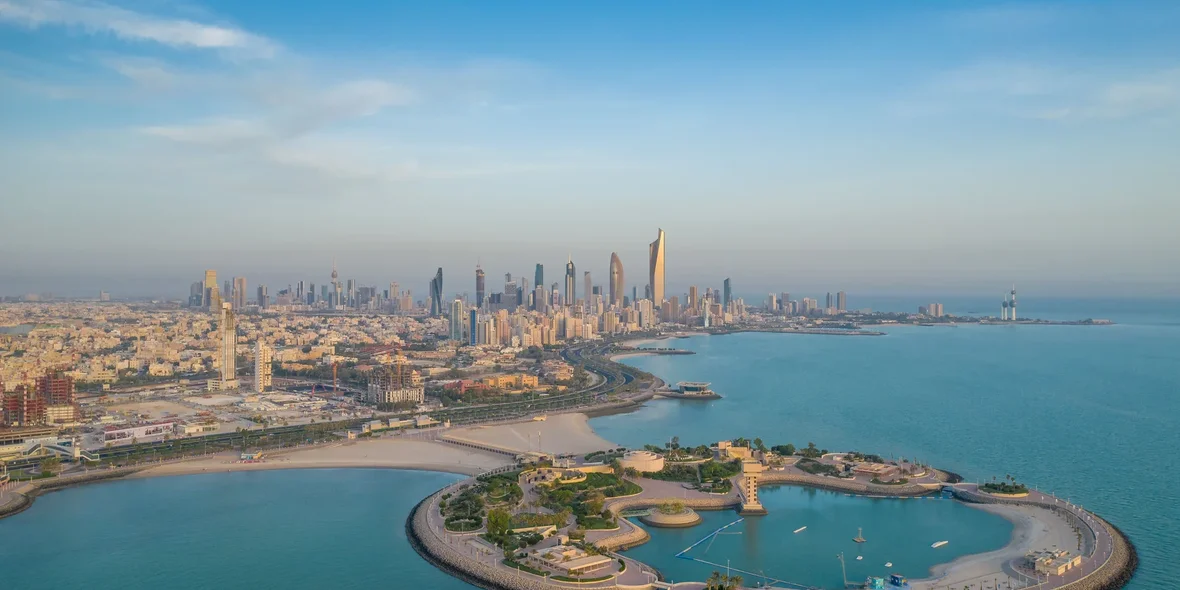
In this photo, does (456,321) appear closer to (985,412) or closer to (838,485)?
(985,412)

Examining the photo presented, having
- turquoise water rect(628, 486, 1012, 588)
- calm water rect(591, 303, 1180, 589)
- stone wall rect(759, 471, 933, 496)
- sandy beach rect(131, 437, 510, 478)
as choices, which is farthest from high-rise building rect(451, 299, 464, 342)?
turquoise water rect(628, 486, 1012, 588)

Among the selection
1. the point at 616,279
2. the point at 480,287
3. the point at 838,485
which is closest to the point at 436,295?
the point at 480,287

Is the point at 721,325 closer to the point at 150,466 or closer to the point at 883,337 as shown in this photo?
the point at 883,337

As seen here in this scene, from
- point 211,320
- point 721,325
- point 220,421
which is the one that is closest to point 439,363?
point 220,421

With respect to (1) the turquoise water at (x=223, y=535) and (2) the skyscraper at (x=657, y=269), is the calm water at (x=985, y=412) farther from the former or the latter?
(2) the skyscraper at (x=657, y=269)

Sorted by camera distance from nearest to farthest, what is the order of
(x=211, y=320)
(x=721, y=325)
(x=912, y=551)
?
(x=912, y=551) < (x=211, y=320) < (x=721, y=325)
